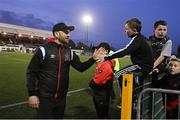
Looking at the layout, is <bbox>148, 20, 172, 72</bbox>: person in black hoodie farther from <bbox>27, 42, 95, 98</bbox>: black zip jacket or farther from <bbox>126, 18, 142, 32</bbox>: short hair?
<bbox>27, 42, 95, 98</bbox>: black zip jacket

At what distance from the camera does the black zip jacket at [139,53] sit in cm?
666

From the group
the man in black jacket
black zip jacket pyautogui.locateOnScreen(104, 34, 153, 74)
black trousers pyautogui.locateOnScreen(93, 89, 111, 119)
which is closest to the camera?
the man in black jacket

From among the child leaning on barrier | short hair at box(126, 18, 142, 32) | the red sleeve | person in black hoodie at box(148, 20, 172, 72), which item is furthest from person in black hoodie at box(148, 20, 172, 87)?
the red sleeve

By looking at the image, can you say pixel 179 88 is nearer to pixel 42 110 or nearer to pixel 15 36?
pixel 42 110

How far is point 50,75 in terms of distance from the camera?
6.12 m

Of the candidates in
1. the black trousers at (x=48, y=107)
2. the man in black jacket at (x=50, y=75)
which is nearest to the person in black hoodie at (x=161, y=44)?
the man in black jacket at (x=50, y=75)

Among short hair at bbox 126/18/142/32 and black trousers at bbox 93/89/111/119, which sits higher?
short hair at bbox 126/18/142/32

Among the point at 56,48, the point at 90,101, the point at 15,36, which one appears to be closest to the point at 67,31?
the point at 56,48

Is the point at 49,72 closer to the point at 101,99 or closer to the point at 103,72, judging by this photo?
the point at 103,72

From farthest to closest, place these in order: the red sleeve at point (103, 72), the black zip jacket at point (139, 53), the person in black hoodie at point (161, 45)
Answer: the red sleeve at point (103, 72) → the person in black hoodie at point (161, 45) → the black zip jacket at point (139, 53)

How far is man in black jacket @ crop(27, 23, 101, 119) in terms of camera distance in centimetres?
607

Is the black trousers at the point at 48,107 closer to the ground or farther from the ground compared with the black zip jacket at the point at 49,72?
closer to the ground

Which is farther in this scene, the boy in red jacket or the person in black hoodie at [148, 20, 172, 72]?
the boy in red jacket

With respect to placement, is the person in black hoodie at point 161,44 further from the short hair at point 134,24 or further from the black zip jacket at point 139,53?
the short hair at point 134,24
